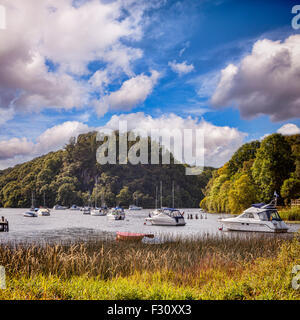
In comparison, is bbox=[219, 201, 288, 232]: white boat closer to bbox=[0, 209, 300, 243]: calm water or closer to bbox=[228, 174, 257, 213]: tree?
bbox=[0, 209, 300, 243]: calm water

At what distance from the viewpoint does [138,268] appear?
9.41 metres

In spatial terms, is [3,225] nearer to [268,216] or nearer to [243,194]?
[268,216]

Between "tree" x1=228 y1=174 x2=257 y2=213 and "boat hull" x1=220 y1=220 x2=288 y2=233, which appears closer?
"boat hull" x1=220 y1=220 x2=288 y2=233

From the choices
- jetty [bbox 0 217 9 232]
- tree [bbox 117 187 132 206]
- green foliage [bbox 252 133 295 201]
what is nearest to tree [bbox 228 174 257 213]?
green foliage [bbox 252 133 295 201]

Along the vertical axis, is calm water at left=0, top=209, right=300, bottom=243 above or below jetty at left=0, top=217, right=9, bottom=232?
below

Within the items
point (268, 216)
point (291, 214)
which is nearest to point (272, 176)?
point (291, 214)

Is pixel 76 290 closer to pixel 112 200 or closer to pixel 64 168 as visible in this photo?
pixel 64 168

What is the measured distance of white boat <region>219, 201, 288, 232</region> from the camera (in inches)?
1075

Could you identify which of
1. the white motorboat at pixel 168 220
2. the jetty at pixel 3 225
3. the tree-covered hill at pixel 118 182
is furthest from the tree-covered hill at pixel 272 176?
the jetty at pixel 3 225

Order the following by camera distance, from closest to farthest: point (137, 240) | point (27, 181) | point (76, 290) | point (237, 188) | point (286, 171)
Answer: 1. point (76, 290)
2. point (137, 240)
3. point (27, 181)
4. point (286, 171)
5. point (237, 188)

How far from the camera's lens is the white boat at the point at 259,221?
2730 centimetres

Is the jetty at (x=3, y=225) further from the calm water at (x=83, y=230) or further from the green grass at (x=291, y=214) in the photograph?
the green grass at (x=291, y=214)

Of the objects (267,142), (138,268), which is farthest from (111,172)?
(138,268)
